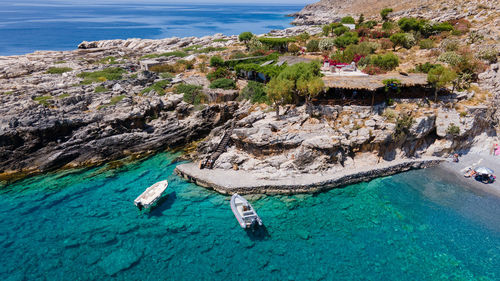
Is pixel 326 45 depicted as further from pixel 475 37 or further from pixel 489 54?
pixel 489 54

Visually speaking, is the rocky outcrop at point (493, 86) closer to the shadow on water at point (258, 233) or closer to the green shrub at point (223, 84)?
the shadow on water at point (258, 233)

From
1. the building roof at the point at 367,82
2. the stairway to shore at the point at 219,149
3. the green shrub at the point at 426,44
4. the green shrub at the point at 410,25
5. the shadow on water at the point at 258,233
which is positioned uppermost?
the green shrub at the point at 410,25

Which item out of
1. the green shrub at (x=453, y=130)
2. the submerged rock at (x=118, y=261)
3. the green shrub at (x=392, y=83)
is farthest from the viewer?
the green shrub at (x=392, y=83)

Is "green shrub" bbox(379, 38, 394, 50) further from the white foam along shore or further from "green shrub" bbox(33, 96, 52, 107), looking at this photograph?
"green shrub" bbox(33, 96, 52, 107)

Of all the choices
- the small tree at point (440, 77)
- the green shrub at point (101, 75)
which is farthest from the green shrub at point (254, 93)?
the green shrub at point (101, 75)

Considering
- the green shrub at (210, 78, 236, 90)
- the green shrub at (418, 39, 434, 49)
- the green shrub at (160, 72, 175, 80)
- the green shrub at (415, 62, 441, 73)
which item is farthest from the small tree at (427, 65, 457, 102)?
the green shrub at (160, 72, 175, 80)

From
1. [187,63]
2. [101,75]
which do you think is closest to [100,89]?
[101,75]

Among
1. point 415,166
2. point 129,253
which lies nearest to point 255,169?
point 129,253
